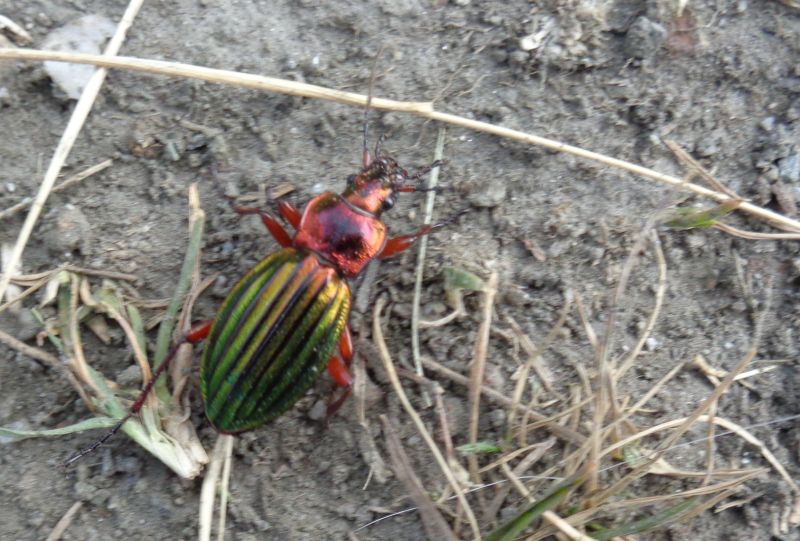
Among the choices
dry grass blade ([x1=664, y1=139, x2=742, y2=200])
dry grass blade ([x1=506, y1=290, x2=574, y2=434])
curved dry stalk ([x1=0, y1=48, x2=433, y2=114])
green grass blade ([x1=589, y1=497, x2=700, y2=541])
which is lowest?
green grass blade ([x1=589, y1=497, x2=700, y2=541])

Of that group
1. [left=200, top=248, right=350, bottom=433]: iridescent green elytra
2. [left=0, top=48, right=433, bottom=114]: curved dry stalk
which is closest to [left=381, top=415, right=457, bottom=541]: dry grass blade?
[left=200, top=248, right=350, bottom=433]: iridescent green elytra

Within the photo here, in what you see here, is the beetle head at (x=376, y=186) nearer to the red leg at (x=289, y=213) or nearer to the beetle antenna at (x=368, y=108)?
the beetle antenna at (x=368, y=108)

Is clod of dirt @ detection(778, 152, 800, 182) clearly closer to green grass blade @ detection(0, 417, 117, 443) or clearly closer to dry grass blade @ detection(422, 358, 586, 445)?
dry grass blade @ detection(422, 358, 586, 445)

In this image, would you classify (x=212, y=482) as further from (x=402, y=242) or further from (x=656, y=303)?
(x=656, y=303)

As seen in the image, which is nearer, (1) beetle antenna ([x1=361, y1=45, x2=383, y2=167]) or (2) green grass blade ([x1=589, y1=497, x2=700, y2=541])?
(2) green grass blade ([x1=589, y1=497, x2=700, y2=541])

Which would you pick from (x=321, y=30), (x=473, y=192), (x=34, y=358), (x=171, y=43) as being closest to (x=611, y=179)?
(x=473, y=192)

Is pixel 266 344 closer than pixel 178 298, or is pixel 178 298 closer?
pixel 266 344

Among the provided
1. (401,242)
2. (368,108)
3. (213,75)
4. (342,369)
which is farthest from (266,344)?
(213,75)
